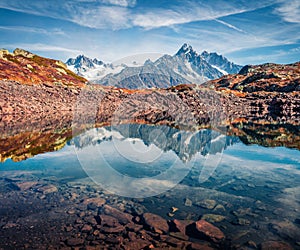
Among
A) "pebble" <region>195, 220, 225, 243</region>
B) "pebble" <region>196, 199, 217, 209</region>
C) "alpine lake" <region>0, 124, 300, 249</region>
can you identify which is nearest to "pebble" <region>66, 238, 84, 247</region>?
"alpine lake" <region>0, 124, 300, 249</region>

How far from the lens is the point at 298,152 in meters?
25.2

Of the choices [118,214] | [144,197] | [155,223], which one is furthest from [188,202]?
[118,214]

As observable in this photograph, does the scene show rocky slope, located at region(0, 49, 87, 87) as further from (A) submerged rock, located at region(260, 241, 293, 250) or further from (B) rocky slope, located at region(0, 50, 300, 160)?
(A) submerged rock, located at region(260, 241, 293, 250)

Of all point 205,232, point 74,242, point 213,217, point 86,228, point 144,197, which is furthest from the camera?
point 144,197

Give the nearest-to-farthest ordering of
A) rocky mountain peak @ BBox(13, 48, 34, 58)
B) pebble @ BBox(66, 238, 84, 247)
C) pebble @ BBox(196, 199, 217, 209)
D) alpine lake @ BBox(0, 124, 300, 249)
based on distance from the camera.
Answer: pebble @ BBox(66, 238, 84, 247), alpine lake @ BBox(0, 124, 300, 249), pebble @ BBox(196, 199, 217, 209), rocky mountain peak @ BBox(13, 48, 34, 58)

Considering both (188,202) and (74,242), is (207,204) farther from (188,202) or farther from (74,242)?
(74,242)

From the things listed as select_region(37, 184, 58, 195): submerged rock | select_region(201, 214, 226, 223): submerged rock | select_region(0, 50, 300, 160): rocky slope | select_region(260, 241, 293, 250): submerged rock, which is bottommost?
select_region(260, 241, 293, 250): submerged rock

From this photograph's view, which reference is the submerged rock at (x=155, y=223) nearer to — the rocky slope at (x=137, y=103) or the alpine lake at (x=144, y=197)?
the alpine lake at (x=144, y=197)

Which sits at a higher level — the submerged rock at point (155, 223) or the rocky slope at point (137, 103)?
the rocky slope at point (137, 103)

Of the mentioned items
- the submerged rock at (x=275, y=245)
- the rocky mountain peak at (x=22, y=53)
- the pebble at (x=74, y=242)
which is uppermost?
the rocky mountain peak at (x=22, y=53)

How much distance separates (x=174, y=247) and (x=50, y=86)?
259 ft

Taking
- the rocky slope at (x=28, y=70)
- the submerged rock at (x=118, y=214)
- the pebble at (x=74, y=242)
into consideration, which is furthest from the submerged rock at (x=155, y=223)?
the rocky slope at (x=28, y=70)

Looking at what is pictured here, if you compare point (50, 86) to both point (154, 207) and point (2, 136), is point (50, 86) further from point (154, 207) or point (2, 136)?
point (154, 207)

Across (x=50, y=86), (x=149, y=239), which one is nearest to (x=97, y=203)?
(x=149, y=239)
